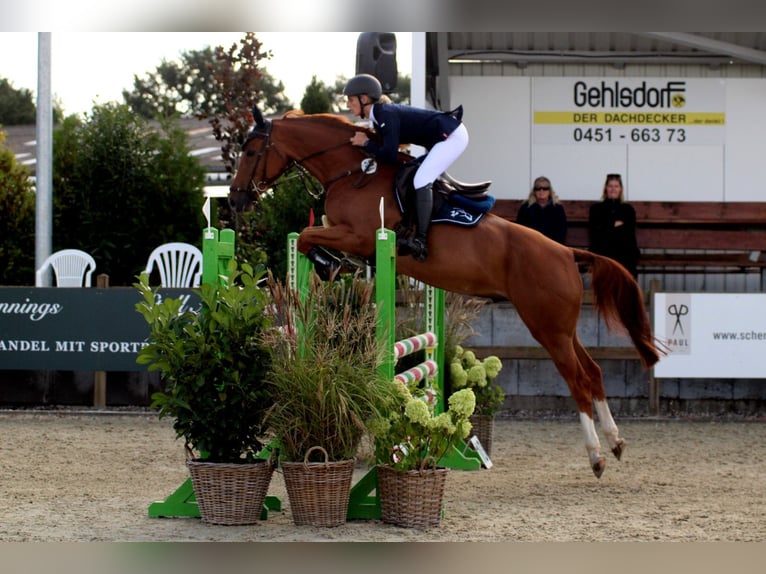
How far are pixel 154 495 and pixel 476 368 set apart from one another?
93.7 inches

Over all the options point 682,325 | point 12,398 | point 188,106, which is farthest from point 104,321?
point 188,106

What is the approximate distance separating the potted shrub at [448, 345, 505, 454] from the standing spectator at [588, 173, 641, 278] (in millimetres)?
3288

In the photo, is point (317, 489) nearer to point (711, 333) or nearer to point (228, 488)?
point (228, 488)

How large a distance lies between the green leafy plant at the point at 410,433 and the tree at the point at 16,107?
111 feet

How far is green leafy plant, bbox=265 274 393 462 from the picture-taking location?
4.29m

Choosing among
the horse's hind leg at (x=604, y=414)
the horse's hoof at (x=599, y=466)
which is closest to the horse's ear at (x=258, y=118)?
the horse's hind leg at (x=604, y=414)

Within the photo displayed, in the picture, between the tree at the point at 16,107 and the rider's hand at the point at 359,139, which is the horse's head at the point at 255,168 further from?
the tree at the point at 16,107

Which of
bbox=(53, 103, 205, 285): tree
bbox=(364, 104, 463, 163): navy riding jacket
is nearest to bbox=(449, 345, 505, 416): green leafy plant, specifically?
bbox=(364, 104, 463, 163): navy riding jacket

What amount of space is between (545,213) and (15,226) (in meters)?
5.63

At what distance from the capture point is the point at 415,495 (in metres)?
4.45

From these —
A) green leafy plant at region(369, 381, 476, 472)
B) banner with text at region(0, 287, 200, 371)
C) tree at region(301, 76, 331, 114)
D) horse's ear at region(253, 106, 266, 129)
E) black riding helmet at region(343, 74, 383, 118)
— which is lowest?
green leafy plant at region(369, 381, 476, 472)

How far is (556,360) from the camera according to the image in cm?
622

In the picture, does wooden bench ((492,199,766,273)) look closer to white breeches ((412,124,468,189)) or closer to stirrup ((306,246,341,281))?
white breeches ((412,124,468,189))

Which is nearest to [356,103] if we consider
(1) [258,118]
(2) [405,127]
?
(2) [405,127]
